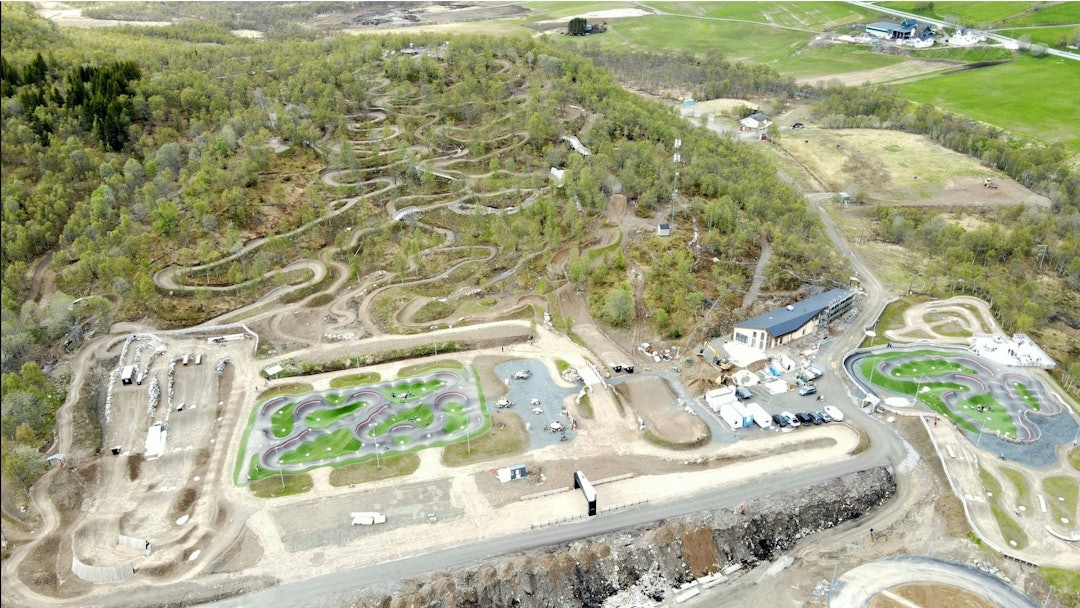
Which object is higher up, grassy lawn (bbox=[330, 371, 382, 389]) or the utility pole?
the utility pole

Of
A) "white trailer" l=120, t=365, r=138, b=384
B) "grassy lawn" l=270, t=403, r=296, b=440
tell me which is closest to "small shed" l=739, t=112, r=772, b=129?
"grassy lawn" l=270, t=403, r=296, b=440

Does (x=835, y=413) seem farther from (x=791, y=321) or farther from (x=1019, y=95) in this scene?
(x=1019, y=95)

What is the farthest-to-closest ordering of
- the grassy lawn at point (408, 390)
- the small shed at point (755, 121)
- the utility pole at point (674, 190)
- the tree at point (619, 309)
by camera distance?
the small shed at point (755, 121)
the utility pole at point (674, 190)
the tree at point (619, 309)
the grassy lawn at point (408, 390)

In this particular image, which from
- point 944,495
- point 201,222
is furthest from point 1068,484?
point 201,222

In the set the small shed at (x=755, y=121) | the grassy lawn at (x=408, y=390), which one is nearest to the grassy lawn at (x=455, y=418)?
the grassy lawn at (x=408, y=390)

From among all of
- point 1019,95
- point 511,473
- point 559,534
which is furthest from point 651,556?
point 1019,95

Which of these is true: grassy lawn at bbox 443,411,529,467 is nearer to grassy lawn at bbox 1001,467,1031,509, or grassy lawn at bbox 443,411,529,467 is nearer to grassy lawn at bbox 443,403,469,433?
grassy lawn at bbox 443,403,469,433

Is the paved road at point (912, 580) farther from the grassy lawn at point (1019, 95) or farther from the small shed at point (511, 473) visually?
the grassy lawn at point (1019, 95)
